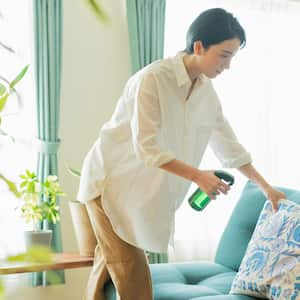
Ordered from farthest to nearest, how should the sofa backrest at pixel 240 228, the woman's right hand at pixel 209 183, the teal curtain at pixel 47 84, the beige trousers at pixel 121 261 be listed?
the teal curtain at pixel 47 84 → the sofa backrest at pixel 240 228 → the beige trousers at pixel 121 261 → the woman's right hand at pixel 209 183

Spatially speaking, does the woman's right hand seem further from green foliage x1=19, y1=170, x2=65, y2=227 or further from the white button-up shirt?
green foliage x1=19, y1=170, x2=65, y2=227

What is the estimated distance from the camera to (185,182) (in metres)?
2.18

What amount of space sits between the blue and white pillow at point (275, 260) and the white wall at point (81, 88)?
1.23 m

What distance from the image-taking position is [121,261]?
2096mm

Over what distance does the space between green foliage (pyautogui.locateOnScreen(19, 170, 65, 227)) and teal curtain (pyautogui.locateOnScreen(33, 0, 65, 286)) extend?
158 millimetres

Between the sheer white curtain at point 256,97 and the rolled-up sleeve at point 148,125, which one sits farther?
the sheer white curtain at point 256,97

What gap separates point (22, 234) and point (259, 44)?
1953 millimetres

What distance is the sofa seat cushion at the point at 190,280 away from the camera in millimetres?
2254

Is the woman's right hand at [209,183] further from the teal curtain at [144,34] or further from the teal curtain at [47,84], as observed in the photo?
the teal curtain at [144,34]

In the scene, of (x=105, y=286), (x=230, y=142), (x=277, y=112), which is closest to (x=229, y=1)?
(x=277, y=112)

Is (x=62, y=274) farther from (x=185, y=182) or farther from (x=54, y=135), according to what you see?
(x=185, y=182)

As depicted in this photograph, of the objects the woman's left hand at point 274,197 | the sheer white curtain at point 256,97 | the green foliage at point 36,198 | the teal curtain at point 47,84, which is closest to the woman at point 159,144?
the woman's left hand at point 274,197

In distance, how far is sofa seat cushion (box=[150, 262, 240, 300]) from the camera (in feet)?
7.39

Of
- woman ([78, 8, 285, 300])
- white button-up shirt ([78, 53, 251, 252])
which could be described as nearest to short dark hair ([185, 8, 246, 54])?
woman ([78, 8, 285, 300])
